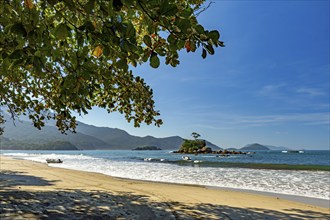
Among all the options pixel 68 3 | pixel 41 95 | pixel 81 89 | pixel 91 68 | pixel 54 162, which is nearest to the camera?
pixel 68 3

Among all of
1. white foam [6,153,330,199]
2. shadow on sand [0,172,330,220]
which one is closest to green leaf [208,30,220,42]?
shadow on sand [0,172,330,220]

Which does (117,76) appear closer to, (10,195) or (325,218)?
(10,195)

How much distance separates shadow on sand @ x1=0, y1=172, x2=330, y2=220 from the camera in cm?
699

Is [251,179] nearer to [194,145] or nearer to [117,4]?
[117,4]

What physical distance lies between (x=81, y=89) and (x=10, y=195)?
6998mm

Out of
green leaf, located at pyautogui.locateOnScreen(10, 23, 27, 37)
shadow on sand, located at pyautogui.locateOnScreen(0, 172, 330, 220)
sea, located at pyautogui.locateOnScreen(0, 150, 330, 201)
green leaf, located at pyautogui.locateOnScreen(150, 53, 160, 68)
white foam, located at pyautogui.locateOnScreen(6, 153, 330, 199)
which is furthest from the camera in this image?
sea, located at pyautogui.locateOnScreen(0, 150, 330, 201)

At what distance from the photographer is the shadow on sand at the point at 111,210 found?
6992mm

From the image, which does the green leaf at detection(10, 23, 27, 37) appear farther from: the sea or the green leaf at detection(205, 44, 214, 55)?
the sea

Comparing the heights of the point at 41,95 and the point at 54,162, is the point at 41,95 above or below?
above

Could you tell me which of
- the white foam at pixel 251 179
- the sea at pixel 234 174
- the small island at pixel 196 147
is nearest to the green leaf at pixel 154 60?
the sea at pixel 234 174

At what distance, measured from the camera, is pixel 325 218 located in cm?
902

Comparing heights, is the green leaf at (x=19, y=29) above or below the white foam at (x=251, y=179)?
above

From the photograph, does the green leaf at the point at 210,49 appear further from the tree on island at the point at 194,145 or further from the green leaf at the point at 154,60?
the tree on island at the point at 194,145

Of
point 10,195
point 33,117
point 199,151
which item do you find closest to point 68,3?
point 33,117
